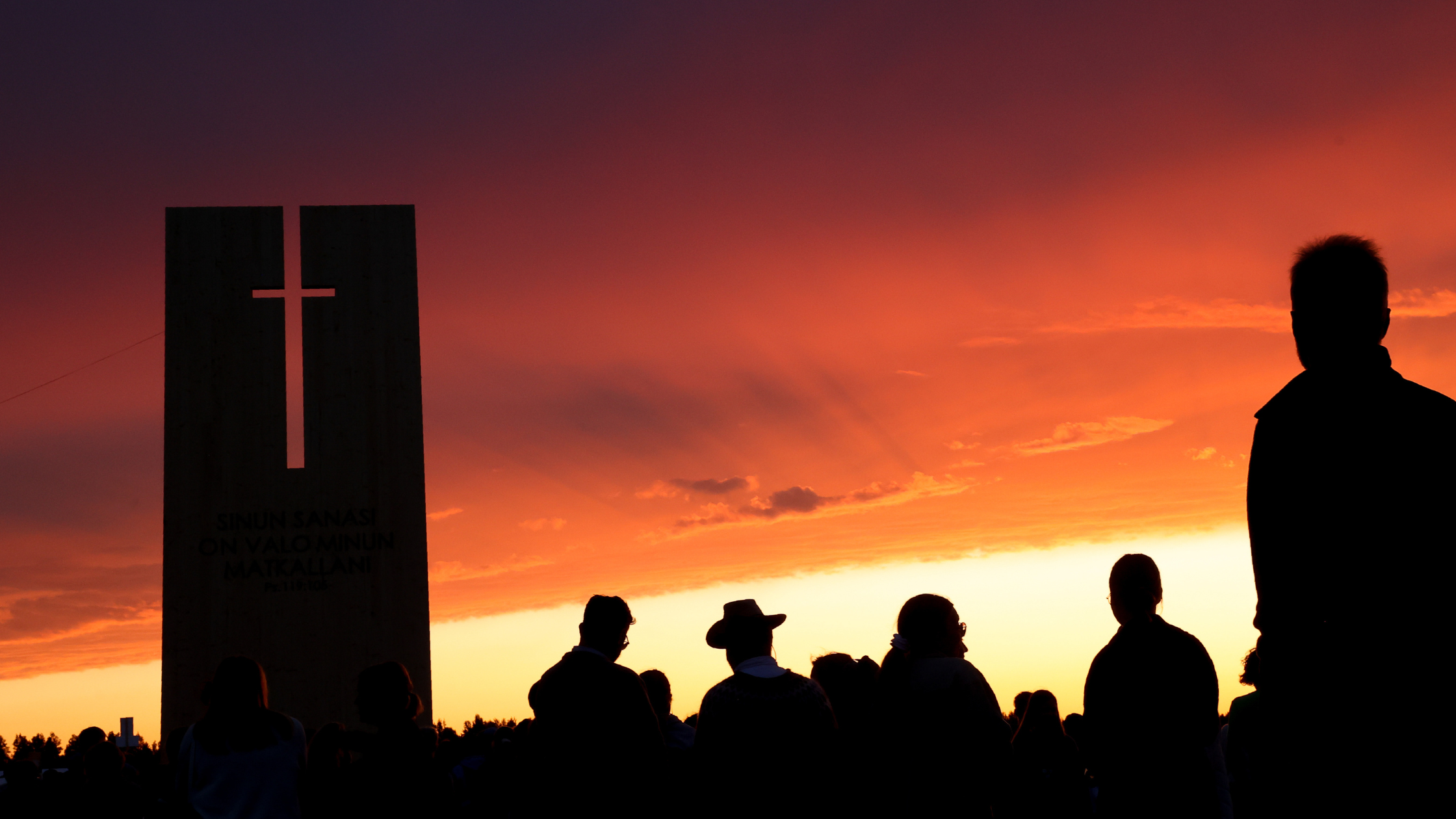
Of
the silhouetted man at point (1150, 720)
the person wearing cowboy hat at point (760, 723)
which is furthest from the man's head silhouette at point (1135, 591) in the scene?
the person wearing cowboy hat at point (760, 723)

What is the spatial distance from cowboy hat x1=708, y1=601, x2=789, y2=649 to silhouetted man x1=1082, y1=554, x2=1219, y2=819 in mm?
1437

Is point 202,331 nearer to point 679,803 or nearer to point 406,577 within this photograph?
point 406,577

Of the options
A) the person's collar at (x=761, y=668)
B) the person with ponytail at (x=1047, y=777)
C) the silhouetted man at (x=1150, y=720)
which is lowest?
the person with ponytail at (x=1047, y=777)

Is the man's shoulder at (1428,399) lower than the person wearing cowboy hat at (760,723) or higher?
higher

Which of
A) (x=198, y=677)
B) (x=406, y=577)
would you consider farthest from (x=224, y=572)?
(x=406, y=577)

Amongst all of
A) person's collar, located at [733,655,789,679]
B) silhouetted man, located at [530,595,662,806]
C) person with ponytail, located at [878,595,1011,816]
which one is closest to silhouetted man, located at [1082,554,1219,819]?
person with ponytail, located at [878,595,1011,816]

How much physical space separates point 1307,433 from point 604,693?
3.57 m

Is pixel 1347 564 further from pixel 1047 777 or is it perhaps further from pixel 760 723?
pixel 1047 777

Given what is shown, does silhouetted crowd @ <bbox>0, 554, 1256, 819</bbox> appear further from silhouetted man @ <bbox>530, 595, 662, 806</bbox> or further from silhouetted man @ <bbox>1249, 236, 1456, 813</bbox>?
silhouetted man @ <bbox>1249, 236, 1456, 813</bbox>

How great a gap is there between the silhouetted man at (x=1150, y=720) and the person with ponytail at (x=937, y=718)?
1.27 feet

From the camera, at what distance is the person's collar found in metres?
5.11

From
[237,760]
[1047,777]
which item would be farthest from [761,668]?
[1047,777]

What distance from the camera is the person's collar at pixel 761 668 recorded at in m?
5.11

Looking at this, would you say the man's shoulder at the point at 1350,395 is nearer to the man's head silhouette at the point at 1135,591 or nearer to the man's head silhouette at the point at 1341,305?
the man's head silhouette at the point at 1341,305
